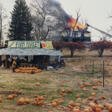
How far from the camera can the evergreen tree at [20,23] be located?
131 ft

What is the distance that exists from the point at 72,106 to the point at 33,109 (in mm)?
1663

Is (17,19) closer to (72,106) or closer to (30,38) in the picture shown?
(30,38)

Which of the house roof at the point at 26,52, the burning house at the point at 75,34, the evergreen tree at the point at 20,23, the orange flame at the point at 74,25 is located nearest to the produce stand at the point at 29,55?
the house roof at the point at 26,52

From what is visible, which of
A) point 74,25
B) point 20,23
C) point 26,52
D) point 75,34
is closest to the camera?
point 26,52

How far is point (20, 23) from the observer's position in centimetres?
4019

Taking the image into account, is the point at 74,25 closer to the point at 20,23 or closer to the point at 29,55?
the point at 20,23

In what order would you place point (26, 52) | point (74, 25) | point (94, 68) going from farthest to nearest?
point (74, 25), point (26, 52), point (94, 68)

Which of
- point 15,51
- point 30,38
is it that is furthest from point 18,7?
point 15,51

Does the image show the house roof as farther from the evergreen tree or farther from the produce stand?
the evergreen tree

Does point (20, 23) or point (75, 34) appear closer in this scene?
point (20, 23)

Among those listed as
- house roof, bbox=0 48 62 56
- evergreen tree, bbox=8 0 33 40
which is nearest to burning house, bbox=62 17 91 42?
evergreen tree, bbox=8 0 33 40

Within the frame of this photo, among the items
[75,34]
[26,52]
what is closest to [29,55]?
[26,52]

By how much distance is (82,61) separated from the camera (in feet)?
85.0

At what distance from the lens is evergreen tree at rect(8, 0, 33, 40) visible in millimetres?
39781
